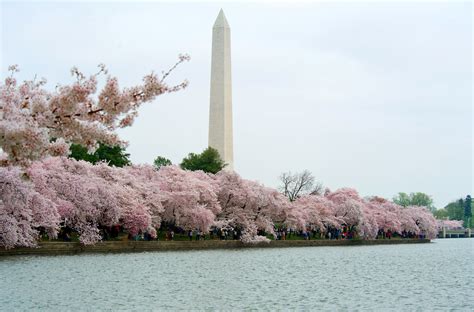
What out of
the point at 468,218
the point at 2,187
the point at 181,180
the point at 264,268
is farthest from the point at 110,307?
the point at 468,218

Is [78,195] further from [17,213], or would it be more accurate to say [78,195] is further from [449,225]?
[449,225]

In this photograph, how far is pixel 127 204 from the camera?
170 feet

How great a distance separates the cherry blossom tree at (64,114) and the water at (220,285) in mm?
9096

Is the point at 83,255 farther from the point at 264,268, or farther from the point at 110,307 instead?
the point at 110,307

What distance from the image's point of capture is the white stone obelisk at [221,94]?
261ft

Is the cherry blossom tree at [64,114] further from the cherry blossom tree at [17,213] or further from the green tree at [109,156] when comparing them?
the green tree at [109,156]

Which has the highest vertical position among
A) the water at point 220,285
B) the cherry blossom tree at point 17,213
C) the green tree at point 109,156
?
the green tree at point 109,156

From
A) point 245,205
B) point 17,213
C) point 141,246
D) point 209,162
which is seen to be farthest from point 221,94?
point 17,213

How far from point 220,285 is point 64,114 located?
1640 cm

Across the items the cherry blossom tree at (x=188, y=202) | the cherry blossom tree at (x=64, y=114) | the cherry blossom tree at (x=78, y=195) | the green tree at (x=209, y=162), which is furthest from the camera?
the green tree at (x=209, y=162)

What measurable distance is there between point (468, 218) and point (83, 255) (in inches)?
5652

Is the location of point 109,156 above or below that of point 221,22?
below

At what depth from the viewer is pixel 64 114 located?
12.2 meters

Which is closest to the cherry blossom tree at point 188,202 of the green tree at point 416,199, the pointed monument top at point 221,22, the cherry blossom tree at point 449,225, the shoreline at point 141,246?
the shoreline at point 141,246
